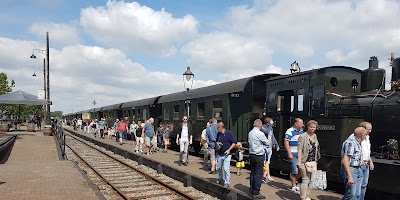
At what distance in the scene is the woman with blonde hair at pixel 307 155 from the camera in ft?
19.1

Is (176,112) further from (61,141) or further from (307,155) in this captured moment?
(307,155)

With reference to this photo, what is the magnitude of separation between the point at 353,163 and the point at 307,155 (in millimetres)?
891

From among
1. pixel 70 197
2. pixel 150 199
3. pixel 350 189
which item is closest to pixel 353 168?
pixel 350 189

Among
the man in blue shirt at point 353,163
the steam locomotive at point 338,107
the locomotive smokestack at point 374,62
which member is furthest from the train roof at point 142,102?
the man in blue shirt at point 353,163

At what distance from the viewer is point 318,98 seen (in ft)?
26.8

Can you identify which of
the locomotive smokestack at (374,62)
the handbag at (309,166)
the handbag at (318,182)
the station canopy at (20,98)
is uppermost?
the locomotive smokestack at (374,62)

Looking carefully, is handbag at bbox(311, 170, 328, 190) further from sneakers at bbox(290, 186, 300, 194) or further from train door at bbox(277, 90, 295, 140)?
train door at bbox(277, 90, 295, 140)

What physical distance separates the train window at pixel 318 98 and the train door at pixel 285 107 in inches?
31.4

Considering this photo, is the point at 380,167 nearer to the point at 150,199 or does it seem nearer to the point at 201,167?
the point at 150,199

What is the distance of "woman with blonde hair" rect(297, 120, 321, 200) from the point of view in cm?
581

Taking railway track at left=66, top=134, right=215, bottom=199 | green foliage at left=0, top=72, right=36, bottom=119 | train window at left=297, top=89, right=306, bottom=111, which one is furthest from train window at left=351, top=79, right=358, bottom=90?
green foliage at left=0, top=72, right=36, bottom=119

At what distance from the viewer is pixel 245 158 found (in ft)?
35.9

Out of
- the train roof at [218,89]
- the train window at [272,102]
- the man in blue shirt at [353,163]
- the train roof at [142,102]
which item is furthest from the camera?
the train roof at [142,102]

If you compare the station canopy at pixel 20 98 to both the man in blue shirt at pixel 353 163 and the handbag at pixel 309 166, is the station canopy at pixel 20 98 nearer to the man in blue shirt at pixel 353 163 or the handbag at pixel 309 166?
the handbag at pixel 309 166
